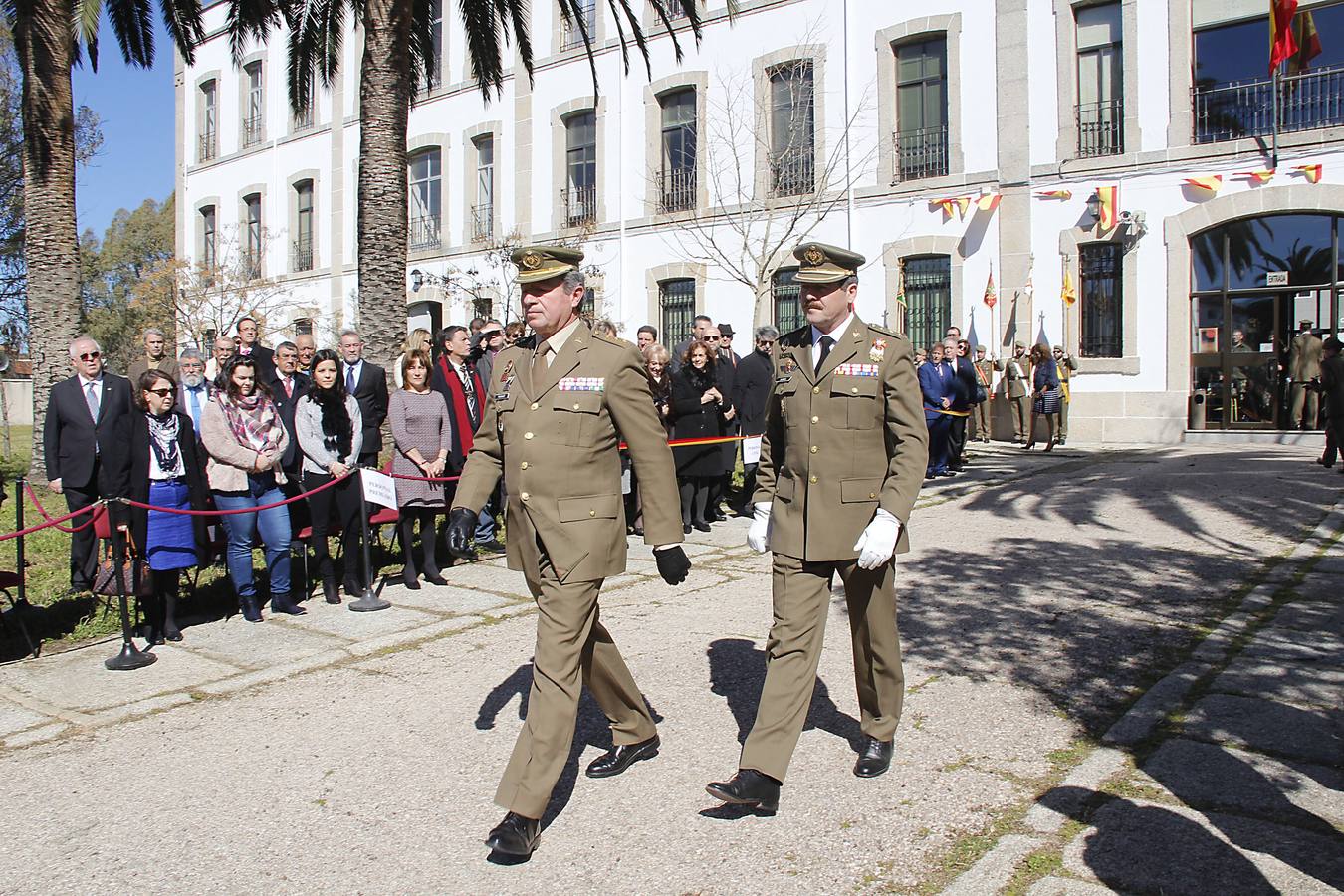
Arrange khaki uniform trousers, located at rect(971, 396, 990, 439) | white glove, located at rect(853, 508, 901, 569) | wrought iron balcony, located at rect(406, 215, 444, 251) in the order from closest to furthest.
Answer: white glove, located at rect(853, 508, 901, 569) < khaki uniform trousers, located at rect(971, 396, 990, 439) < wrought iron balcony, located at rect(406, 215, 444, 251)

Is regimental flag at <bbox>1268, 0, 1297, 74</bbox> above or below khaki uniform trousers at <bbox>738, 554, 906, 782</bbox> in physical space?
above

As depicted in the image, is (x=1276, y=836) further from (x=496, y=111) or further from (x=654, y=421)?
(x=496, y=111)

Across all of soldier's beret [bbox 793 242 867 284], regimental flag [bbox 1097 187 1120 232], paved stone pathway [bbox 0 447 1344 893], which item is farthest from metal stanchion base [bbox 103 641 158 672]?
regimental flag [bbox 1097 187 1120 232]

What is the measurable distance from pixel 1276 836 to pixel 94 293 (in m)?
58.6

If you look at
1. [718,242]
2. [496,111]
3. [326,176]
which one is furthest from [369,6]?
[326,176]

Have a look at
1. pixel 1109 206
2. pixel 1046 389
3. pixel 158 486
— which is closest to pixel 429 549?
pixel 158 486

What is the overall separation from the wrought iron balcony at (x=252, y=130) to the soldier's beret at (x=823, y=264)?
1359 inches

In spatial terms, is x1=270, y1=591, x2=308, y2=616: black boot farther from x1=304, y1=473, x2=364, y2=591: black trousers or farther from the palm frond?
the palm frond

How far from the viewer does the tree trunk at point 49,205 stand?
13.6 meters

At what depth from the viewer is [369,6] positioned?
38.0 ft

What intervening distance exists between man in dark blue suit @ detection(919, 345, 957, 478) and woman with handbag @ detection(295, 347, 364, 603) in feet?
28.2

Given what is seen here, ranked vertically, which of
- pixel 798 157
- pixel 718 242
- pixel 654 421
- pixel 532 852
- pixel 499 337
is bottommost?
pixel 532 852

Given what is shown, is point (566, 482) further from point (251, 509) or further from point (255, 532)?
point (255, 532)

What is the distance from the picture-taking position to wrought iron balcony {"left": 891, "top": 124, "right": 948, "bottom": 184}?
21.4 metres
